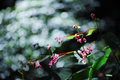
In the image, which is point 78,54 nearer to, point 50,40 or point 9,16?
point 50,40

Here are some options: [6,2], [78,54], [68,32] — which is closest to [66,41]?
[68,32]

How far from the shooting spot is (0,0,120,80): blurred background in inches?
59.6

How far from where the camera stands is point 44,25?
1629 mm

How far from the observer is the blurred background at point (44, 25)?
151cm

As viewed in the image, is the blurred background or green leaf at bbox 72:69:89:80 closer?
green leaf at bbox 72:69:89:80

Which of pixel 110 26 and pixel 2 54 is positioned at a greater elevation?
pixel 110 26

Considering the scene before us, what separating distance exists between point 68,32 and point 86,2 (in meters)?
0.56

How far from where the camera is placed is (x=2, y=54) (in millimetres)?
1711

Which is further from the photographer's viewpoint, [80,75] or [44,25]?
[44,25]

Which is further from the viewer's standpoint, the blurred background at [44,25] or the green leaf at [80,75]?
the blurred background at [44,25]

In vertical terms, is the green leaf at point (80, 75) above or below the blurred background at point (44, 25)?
above

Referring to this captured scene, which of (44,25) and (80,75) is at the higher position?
(80,75)

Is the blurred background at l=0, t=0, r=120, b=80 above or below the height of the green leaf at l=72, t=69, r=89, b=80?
below

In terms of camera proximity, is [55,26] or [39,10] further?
[39,10]
